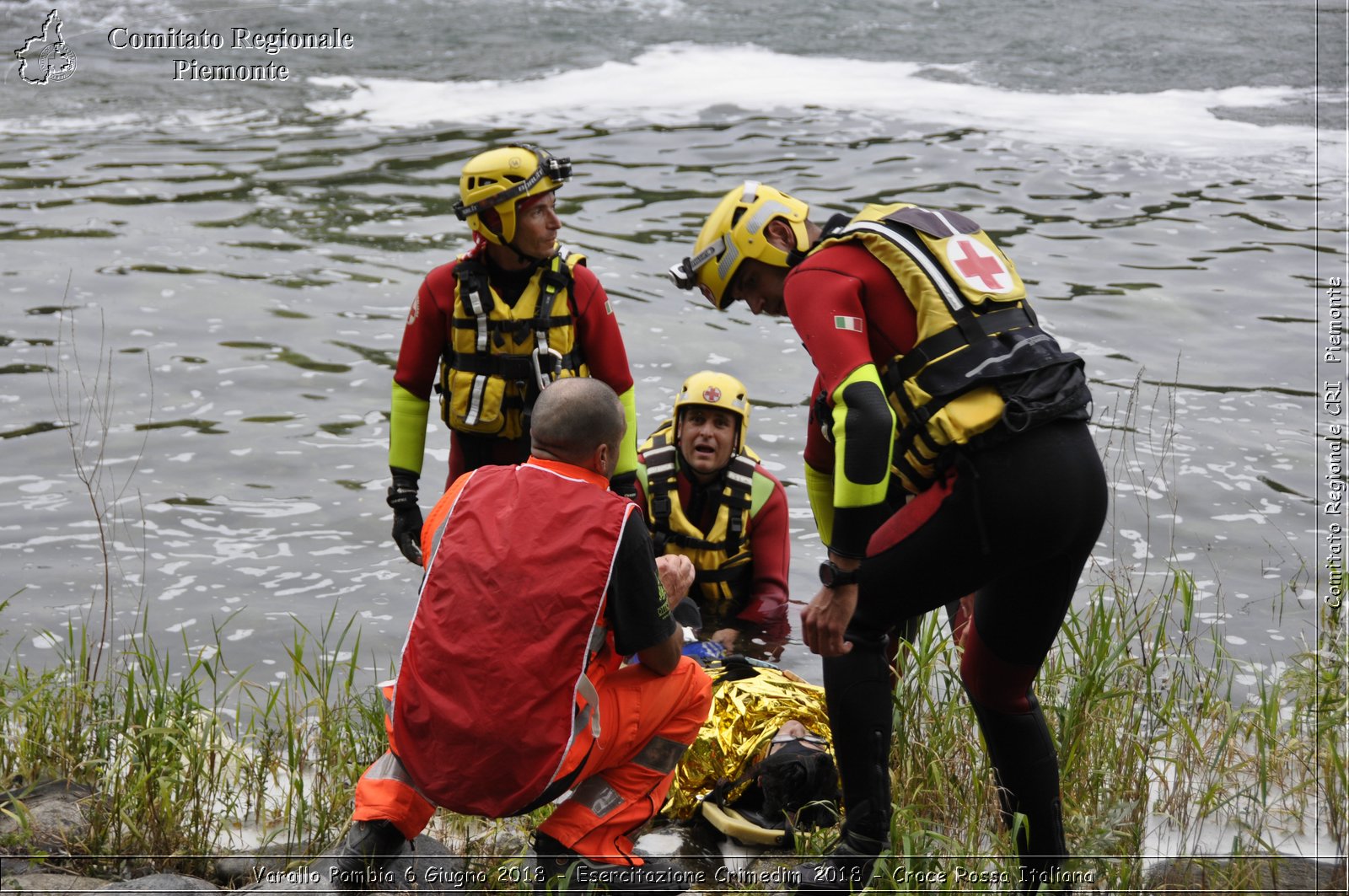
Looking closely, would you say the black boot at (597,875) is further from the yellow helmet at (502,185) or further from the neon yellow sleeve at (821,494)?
the yellow helmet at (502,185)

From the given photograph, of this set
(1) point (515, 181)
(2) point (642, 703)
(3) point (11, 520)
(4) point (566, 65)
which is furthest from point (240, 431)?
(4) point (566, 65)

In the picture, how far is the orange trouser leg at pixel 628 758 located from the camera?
3998mm

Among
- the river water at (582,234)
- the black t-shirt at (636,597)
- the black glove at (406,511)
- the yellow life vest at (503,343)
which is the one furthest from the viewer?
the river water at (582,234)

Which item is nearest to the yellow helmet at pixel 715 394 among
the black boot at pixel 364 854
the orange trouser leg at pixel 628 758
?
the orange trouser leg at pixel 628 758

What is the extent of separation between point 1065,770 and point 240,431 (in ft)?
23.3

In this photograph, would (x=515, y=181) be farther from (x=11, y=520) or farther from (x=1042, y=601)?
(x=11, y=520)

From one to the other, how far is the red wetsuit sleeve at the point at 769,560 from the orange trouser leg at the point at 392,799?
320 centimetres

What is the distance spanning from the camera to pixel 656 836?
4.79 meters

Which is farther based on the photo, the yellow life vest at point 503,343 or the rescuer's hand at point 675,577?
the yellow life vest at point 503,343

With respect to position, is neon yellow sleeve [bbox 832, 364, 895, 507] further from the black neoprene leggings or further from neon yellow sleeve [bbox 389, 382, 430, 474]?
neon yellow sleeve [bbox 389, 382, 430, 474]

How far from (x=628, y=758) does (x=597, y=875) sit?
395 millimetres

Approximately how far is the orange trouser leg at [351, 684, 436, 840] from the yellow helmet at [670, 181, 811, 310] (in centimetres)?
175

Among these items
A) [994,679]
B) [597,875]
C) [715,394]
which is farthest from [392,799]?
[715,394]

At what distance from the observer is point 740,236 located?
424 centimetres
